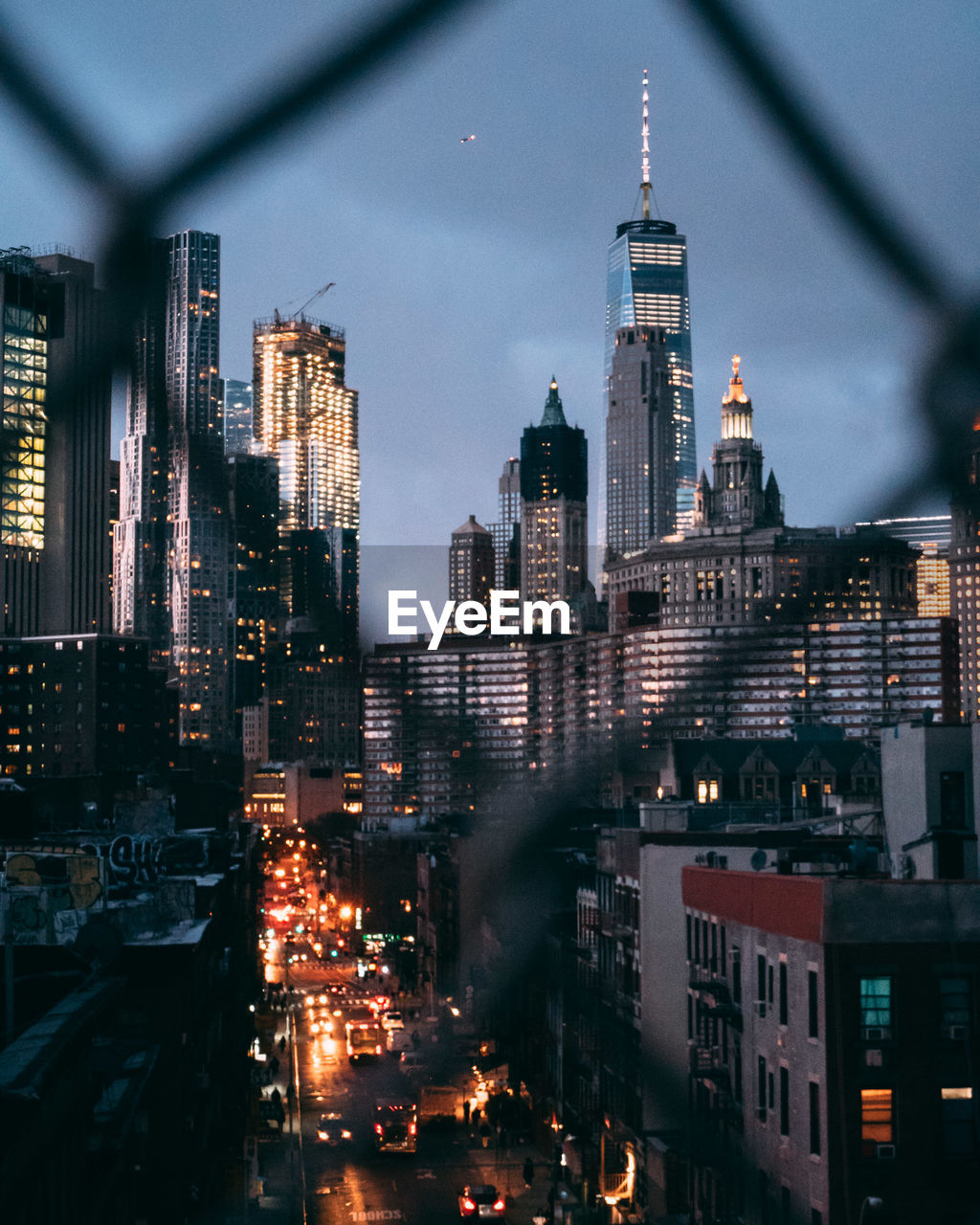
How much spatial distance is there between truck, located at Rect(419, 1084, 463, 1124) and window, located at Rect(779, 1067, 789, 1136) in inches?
978

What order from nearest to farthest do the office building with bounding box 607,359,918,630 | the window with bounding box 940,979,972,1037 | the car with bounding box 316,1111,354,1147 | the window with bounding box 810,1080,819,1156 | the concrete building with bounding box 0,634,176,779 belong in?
the office building with bounding box 607,359,918,630 < the window with bounding box 940,979,972,1037 < the window with bounding box 810,1080,819,1156 < the car with bounding box 316,1111,354,1147 < the concrete building with bounding box 0,634,176,779

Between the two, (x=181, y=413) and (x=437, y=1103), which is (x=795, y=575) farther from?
(x=437, y=1103)

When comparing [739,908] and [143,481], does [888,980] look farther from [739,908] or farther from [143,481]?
[143,481]

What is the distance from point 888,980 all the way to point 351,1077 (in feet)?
118

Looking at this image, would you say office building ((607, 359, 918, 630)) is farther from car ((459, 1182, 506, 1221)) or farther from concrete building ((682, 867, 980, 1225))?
car ((459, 1182, 506, 1221))

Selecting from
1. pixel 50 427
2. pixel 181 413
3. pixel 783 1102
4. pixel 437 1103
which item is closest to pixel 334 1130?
pixel 437 1103

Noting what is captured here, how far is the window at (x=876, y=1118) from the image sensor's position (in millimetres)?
20047

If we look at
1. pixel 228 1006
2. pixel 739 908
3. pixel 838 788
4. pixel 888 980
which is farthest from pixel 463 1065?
pixel 888 980

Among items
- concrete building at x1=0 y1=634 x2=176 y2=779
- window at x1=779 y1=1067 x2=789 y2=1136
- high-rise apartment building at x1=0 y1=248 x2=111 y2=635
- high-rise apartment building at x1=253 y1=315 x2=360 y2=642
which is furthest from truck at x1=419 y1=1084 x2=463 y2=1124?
concrete building at x1=0 y1=634 x2=176 y2=779

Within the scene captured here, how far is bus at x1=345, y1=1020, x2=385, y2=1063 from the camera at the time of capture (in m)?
56.5

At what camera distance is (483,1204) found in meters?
34.2

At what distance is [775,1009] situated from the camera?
23766 mm

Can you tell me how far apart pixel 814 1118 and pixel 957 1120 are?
200 cm

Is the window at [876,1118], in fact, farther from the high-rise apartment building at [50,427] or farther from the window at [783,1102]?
the high-rise apartment building at [50,427]
